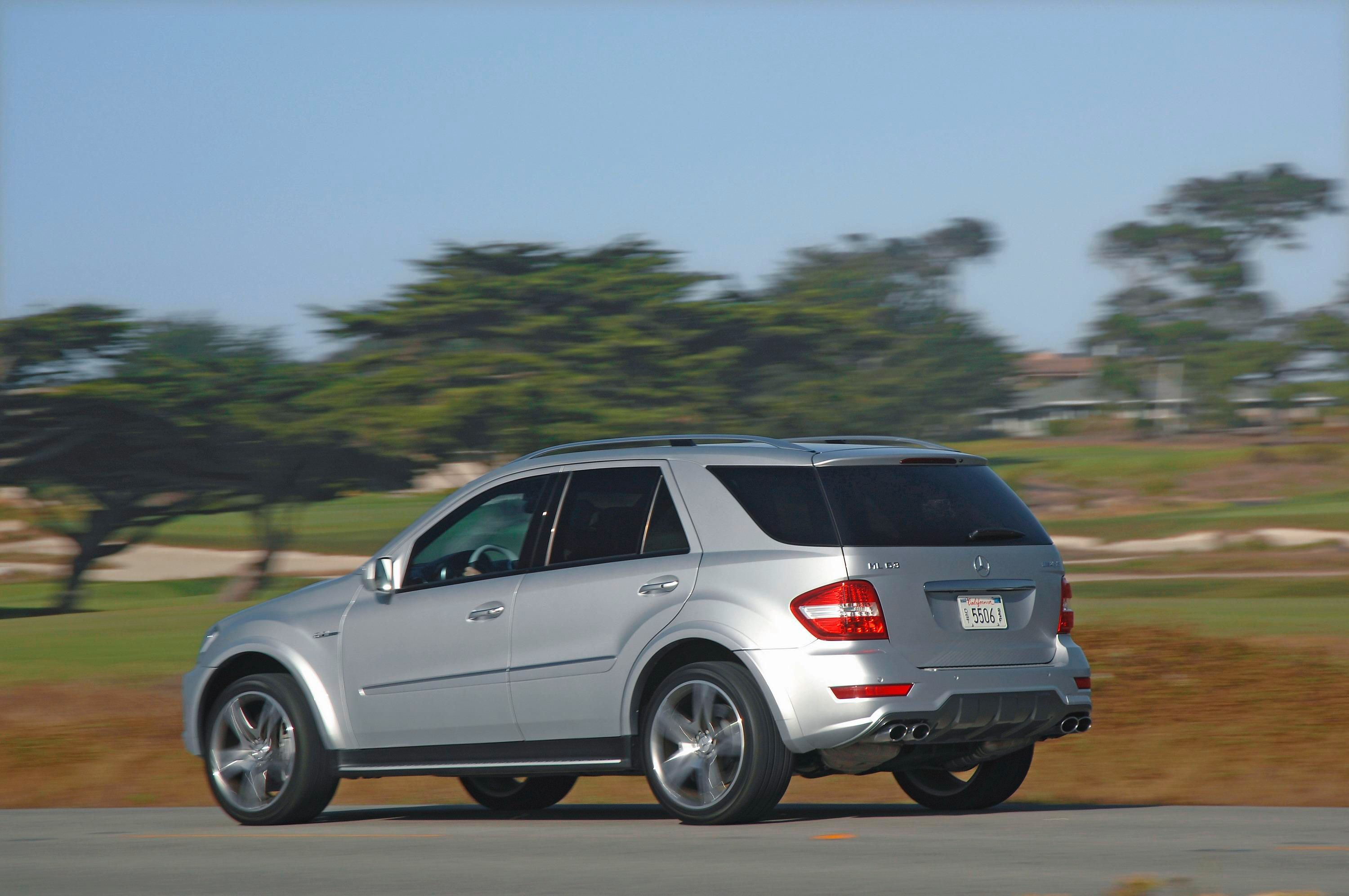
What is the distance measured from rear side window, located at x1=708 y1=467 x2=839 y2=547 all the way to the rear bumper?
1.63ft

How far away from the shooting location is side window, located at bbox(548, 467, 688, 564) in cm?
857

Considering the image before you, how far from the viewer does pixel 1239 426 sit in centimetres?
7231

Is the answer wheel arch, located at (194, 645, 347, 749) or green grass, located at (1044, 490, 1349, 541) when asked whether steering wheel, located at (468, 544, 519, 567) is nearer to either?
wheel arch, located at (194, 645, 347, 749)

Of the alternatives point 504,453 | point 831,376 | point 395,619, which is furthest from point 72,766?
point 831,376

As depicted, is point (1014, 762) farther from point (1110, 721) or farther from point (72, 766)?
point (72, 766)

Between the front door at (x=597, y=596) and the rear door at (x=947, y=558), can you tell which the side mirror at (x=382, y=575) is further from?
the rear door at (x=947, y=558)

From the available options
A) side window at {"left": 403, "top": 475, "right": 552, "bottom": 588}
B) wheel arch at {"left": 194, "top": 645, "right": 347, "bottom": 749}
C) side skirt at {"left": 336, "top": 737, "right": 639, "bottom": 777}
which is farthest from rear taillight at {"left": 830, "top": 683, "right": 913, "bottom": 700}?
wheel arch at {"left": 194, "top": 645, "right": 347, "bottom": 749}

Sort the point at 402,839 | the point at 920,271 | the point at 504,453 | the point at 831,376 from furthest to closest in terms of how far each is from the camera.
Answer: the point at 920,271 < the point at 831,376 < the point at 504,453 < the point at 402,839

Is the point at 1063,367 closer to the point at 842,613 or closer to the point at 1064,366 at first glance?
the point at 1064,366

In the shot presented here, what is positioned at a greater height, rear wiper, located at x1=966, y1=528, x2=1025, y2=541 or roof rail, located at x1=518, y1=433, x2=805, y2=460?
roof rail, located at x1=518, y1=433, x2=805, y2=460

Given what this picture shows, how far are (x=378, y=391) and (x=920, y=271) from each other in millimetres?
33272

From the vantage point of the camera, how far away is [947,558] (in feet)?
27.0

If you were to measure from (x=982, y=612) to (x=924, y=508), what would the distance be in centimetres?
52

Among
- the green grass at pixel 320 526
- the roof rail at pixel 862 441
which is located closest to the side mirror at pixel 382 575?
Answer: the roof rail at pixel 862 441
